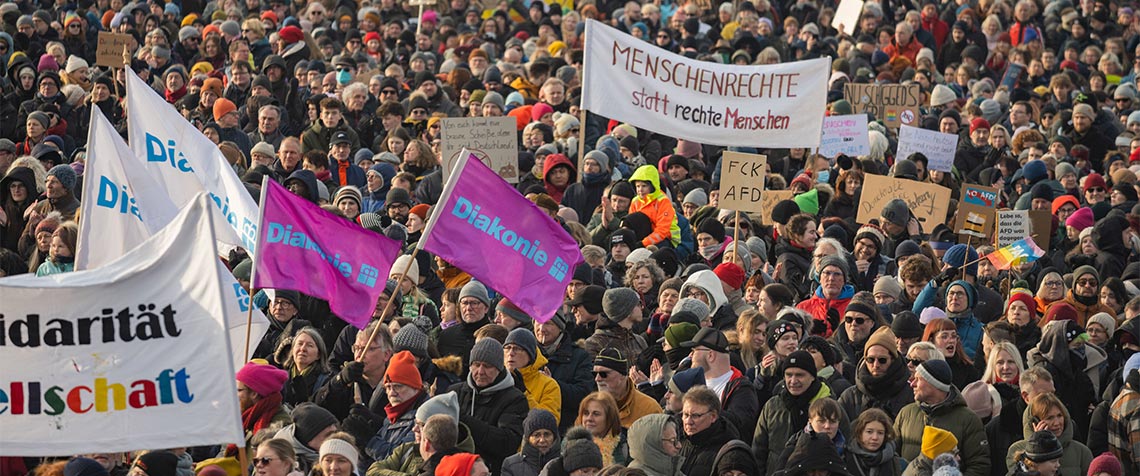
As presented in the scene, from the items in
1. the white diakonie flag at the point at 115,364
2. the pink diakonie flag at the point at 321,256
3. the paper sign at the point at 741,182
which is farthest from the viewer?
the paper sign at the point at 741,182

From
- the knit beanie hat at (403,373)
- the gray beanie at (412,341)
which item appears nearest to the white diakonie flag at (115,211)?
the gray beanie at (412,341)

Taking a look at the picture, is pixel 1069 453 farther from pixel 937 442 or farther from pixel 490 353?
pixel 490 353

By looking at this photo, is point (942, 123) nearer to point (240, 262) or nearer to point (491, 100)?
point (491, 100)

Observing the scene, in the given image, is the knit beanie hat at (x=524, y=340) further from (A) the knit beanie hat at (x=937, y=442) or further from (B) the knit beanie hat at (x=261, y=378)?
(A) the knit beanie hat at (x=937, y=442)

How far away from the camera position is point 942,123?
18.9 m

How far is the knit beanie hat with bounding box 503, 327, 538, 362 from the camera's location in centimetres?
1049

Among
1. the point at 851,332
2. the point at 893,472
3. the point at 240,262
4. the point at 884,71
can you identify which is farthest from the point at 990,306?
the point at 884,71

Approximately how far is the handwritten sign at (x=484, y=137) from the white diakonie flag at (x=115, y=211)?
4.74 m

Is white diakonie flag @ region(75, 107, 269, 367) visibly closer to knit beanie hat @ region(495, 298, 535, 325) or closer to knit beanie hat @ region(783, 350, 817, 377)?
knit beanie hat @ region(495, 298, 535, 325)

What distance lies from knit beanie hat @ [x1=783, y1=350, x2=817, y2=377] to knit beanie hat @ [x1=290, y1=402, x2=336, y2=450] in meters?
2.32

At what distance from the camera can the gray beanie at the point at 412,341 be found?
10719mm

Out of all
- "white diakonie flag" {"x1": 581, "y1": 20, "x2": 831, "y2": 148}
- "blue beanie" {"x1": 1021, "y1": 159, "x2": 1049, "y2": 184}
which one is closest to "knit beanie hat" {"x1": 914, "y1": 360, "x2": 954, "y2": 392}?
"white diakonie flag" {"x1": 581, "y1": 20, "x2": 831, "y2": 148}

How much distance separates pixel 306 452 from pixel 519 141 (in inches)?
356

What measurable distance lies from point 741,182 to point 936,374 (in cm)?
461
